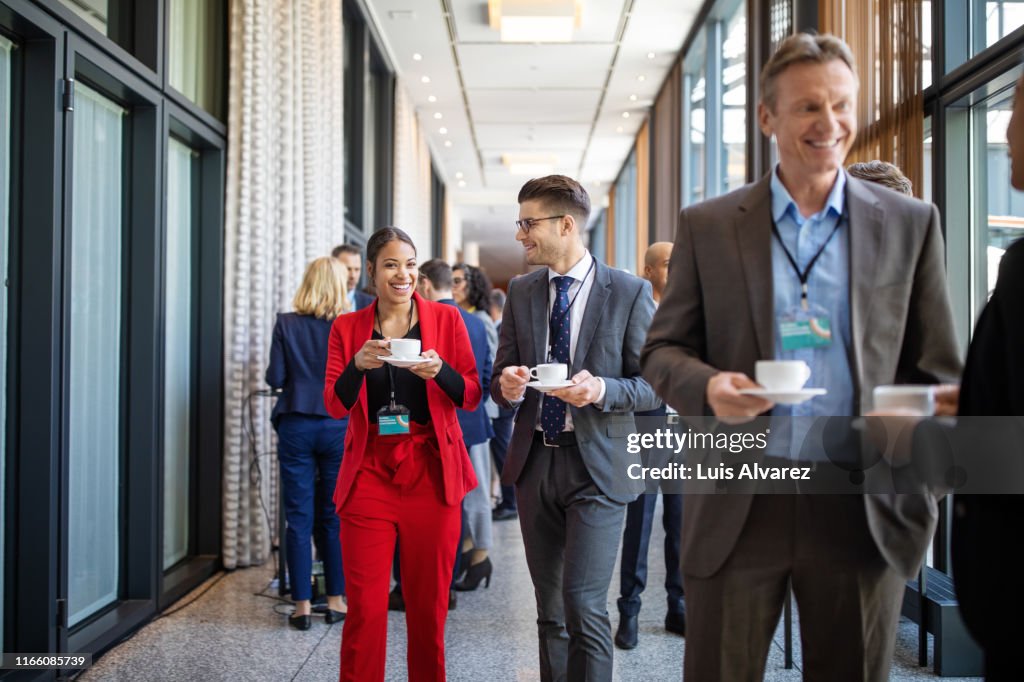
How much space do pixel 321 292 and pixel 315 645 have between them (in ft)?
5.29

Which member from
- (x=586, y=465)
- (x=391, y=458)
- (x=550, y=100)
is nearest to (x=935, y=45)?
(x=586, y=465)

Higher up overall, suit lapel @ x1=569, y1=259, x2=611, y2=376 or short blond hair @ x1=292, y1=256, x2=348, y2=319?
short blond hair @ x1=292, y1=256, x2=348, y2=319

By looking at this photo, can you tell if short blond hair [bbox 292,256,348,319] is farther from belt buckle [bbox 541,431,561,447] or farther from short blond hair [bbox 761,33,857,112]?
short blond hair [bbox 761,33,857,112]

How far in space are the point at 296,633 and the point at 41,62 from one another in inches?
101

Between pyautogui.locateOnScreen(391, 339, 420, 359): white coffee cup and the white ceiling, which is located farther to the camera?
the white ceiling

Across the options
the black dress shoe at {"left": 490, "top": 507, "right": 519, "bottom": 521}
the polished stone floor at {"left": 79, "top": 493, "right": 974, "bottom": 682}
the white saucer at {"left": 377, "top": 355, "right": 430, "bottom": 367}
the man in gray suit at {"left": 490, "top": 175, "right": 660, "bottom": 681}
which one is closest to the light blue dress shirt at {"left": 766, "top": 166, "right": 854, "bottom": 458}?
the man in gray suit at {"left": 490, "top": 175, "right": 660, "bottom": 681}

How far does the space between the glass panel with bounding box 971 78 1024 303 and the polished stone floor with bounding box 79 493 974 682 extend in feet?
5.38

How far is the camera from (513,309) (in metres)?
2.64

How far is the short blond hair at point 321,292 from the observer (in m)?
4.12

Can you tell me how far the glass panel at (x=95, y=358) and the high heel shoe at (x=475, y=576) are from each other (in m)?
1.73

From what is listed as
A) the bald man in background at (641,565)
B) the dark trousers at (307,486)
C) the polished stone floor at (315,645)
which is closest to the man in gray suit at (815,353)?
the polished stone floor at (315,645)

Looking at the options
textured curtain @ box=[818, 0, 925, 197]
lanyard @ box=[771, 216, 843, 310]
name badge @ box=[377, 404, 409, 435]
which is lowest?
name badge @ box=[377, 404, 409, 435]

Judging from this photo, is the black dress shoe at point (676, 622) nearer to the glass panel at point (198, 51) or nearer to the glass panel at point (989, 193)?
the glass panel at point (989, 193)

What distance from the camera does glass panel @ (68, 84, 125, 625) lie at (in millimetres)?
3604
